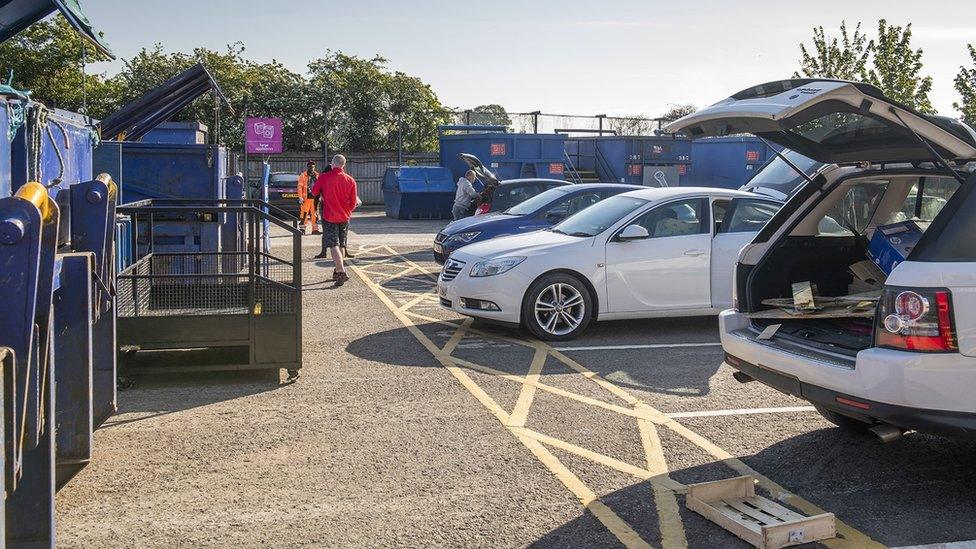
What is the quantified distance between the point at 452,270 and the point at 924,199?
537 centimetres

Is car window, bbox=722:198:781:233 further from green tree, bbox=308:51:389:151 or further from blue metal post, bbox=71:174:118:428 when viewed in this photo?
green tree, bbox=308:51:389:151

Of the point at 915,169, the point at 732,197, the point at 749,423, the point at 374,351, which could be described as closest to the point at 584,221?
the point at 732,197

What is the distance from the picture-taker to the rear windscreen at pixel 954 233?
4610 millimetres

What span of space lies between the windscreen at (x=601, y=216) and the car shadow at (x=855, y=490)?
13.4 feet

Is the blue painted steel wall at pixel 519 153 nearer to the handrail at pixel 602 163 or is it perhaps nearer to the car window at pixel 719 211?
the handrail at pixel 602 163

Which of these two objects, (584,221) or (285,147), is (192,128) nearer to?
Result: (584,221)

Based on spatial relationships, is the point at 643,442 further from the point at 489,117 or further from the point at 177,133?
the point at 489,117

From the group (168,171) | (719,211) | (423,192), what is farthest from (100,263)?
(423,192)

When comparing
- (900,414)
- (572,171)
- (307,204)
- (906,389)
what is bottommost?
(900,414)

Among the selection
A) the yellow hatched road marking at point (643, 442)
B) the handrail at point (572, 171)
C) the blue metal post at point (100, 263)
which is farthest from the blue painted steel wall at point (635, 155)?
the blue metal post at point (100, 263)

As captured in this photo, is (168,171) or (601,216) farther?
(168,171)

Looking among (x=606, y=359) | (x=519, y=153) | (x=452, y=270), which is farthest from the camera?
(x=519, y=153)

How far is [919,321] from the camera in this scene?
4609mm

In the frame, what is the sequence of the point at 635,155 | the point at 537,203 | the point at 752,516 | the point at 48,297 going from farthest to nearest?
the point at 635,155 → the point at 537,203 → the point at 752,516 → the point at 48,297
